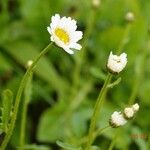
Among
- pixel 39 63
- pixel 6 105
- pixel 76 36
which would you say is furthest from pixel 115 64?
pixel 39 63

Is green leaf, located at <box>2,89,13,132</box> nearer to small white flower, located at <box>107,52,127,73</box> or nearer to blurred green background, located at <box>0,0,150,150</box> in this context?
small white flower, located at <box>107,52,127,73</box>

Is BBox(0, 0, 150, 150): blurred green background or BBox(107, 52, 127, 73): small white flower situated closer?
BBox(107, 52, 127, 73): small white flower

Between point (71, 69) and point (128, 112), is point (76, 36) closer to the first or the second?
point (128, 112)

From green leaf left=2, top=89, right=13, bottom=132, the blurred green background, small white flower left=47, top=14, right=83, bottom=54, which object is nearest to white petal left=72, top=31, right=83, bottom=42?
Answer: small white flower left=47, top=14, right=83, bottom=54

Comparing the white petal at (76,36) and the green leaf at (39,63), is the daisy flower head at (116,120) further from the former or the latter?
the green leaf at (39,63)

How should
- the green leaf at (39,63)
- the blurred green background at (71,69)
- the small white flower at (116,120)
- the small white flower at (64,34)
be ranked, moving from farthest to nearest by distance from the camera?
the green leaf at (39,63), the blurred green background at (71,69), the small white flower at (116,120), the small white flower at (64,34)

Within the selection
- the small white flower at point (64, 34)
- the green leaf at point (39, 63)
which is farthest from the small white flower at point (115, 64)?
the green leaf at point (39, 63)

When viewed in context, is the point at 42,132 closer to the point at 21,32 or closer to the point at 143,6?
the point at 21,32
